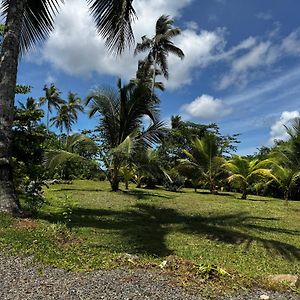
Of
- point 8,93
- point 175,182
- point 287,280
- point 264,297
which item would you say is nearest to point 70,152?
point 175,182

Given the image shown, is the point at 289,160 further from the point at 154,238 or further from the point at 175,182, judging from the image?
the point at 154,238

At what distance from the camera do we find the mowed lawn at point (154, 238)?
6.39 m

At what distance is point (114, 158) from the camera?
18.3 m

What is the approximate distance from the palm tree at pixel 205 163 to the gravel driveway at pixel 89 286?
18379 millimetres

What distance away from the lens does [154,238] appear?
336 inches

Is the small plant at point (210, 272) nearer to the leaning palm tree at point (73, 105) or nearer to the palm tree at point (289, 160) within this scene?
the palm tree at point (289, 160)

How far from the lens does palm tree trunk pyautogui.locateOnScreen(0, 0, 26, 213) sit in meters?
8.66

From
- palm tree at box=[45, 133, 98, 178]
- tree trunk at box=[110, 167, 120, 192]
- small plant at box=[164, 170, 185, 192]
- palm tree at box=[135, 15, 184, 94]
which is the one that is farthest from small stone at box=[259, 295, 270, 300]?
palm tree at box=[135, 15, 184, 94]

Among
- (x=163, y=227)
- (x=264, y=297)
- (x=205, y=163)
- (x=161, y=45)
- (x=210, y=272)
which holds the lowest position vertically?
(x=264, y=297)

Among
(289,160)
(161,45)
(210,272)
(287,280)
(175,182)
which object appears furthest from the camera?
(161,45)

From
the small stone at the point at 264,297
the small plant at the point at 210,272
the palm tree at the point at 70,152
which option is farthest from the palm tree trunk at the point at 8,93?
the palm tree at the point at 70,152

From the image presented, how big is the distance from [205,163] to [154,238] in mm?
15653

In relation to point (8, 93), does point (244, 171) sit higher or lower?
lower

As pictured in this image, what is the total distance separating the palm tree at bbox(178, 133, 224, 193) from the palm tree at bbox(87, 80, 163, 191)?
6008 mm
